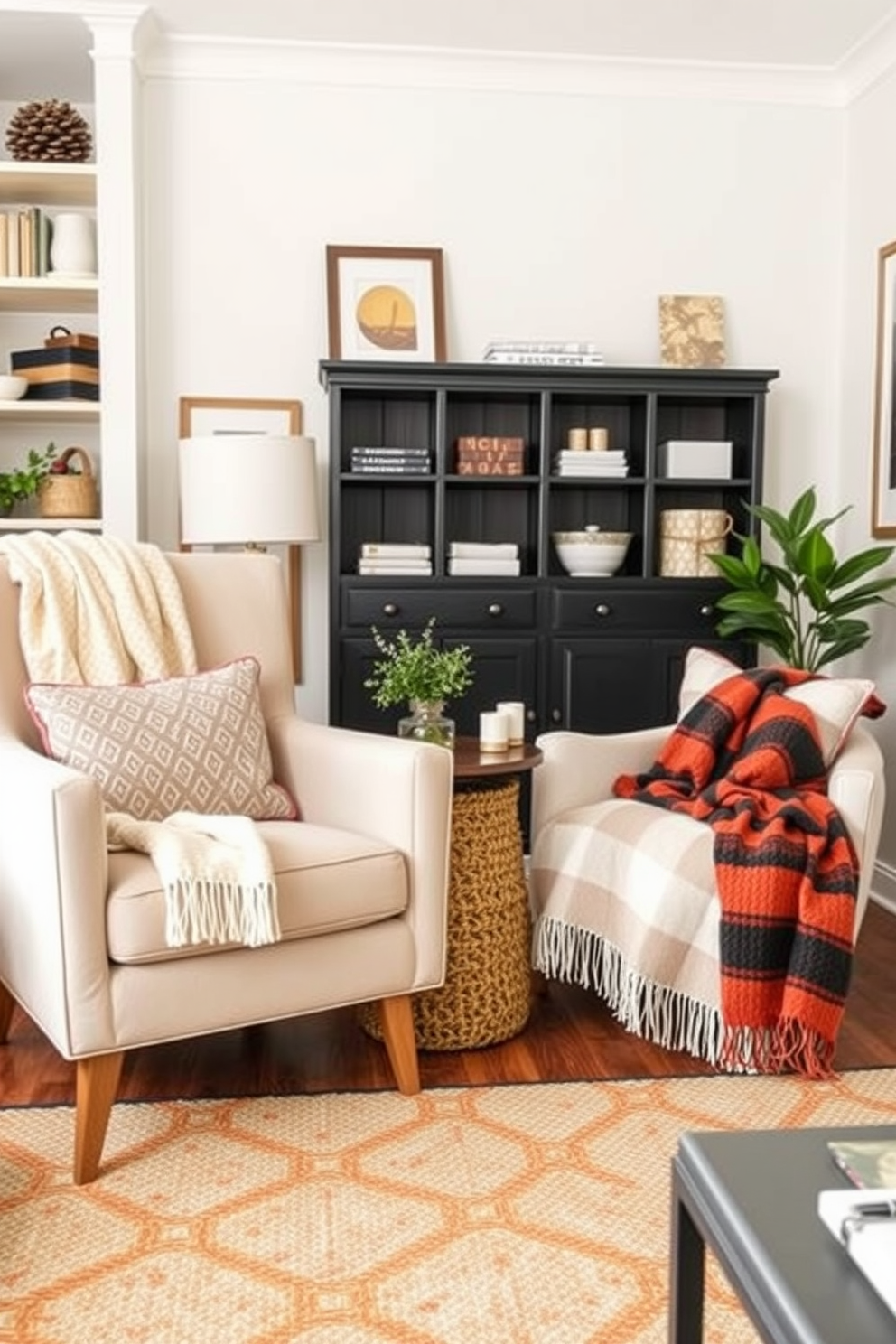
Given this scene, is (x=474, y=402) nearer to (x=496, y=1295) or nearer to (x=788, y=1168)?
(x=496, y=1295)

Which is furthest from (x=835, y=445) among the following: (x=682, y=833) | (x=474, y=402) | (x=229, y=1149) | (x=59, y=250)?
(x=229, y=1149)

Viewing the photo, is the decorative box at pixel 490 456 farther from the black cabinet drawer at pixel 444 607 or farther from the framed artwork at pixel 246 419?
the framed artwork at pixel 246 419

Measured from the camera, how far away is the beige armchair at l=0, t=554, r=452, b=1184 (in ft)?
6.41

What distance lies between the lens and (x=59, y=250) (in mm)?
3746

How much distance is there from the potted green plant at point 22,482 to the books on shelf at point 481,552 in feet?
4.03

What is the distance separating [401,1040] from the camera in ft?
7.55

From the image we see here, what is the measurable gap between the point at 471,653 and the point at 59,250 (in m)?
1.69

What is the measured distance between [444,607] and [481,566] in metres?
0.17

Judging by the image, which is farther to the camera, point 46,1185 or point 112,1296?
point 46,1185

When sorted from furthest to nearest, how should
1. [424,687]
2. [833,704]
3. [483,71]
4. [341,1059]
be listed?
[483,71], [833,704], [424,687], [341,1059]

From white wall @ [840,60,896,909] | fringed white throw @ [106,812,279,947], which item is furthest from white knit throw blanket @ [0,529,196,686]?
white wall @ [840,60,896,909]

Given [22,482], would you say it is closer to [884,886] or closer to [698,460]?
[698,460]

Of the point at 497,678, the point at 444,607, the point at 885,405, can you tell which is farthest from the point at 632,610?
the point at 885,405

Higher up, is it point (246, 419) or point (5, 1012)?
point (246, 419)
